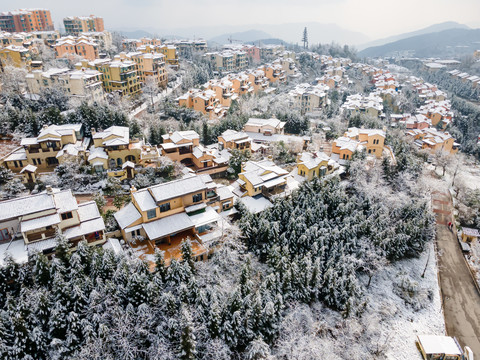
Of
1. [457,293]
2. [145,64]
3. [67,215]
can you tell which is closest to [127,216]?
[67,215]

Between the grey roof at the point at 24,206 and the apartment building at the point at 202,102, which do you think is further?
the apartment building at the point at 202,102

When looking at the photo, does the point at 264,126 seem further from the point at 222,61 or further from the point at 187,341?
the point at 222,61

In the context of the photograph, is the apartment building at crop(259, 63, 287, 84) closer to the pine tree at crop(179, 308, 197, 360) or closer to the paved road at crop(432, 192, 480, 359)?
the paved road at crop(432, 192, 480, 359)

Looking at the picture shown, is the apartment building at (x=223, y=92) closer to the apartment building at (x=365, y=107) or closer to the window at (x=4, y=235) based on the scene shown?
the apartment building at (x=365, y=107)

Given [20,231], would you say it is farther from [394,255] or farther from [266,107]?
[266,107]

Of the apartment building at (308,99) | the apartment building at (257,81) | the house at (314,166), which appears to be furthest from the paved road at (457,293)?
the apartment building at (257,81)

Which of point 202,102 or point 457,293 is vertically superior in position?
point 202,102

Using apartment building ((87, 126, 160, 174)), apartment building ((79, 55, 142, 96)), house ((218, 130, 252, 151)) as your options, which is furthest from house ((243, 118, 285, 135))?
apartment building ((79, 55, 142, 96))
